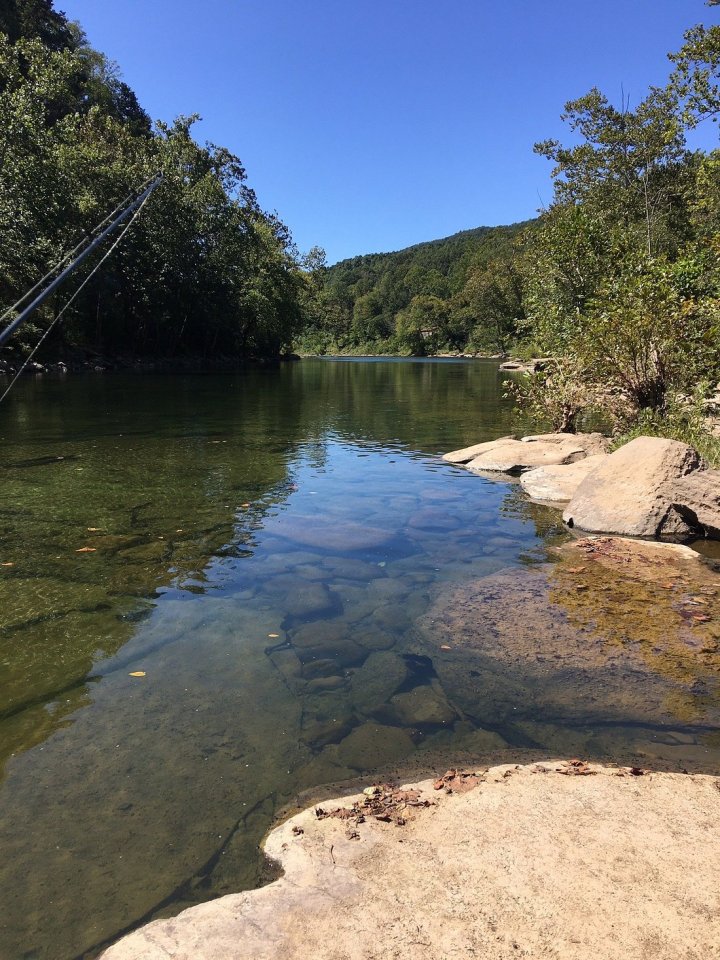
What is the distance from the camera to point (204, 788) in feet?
10.7

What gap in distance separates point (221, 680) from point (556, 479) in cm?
794

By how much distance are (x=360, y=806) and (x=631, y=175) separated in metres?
37.3

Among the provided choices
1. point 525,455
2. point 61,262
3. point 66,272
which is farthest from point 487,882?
point 525,455

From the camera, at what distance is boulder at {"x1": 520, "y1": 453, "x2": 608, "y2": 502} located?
10.2 metres

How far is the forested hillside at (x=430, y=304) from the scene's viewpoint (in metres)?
109

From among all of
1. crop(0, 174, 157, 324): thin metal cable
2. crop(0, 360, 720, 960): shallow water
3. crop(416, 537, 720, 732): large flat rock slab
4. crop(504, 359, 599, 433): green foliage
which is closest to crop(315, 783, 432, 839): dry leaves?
crop(0, 360, 720, 960): shallow water

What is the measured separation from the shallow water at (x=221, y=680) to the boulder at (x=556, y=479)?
60 centimetres

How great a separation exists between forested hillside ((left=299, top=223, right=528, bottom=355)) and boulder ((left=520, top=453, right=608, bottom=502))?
3148 inches

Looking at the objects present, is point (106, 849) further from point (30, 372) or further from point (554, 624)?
point (30, 372)

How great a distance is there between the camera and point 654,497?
26.9 feet

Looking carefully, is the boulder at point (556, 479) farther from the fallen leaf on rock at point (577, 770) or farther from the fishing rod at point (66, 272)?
the fishing rod at point (66, 272)

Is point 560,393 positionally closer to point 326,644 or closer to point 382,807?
point 326,644

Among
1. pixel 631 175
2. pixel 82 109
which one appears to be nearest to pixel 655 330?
pixel 631 175

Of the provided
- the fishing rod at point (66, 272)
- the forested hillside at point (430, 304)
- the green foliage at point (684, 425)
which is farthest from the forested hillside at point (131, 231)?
the green foliage at point (684, 425)
